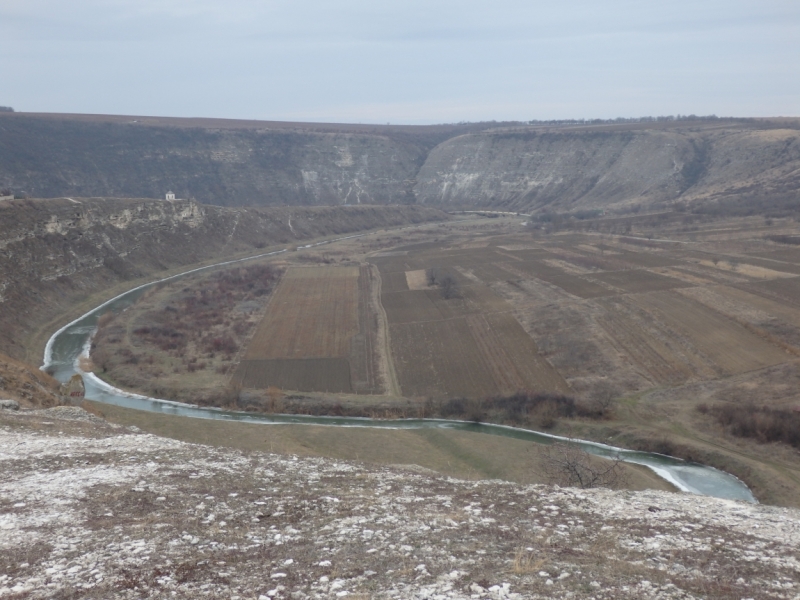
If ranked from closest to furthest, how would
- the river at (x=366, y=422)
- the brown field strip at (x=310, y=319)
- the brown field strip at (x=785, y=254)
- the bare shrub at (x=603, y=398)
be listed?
the river at (x=366, y=422) < the bare shrub at (x=603, y=398) < the brown field strip at (x=310, y=319) < the brown field strip at (x=785, y=254)

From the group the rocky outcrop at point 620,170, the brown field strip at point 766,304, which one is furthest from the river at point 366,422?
the rocky outcrop at point 620,170

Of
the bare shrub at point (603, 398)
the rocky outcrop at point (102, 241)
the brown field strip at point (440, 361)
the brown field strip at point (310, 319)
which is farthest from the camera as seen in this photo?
the rocky outcrop at point (102, 241)

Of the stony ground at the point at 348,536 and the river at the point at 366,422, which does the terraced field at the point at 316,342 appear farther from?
the stony ground at the point at 348,536

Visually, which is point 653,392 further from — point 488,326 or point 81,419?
point 81,419

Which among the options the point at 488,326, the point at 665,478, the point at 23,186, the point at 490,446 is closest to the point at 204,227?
the point at 23,186

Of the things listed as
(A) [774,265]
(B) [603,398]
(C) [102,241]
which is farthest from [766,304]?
(C) [102,241]

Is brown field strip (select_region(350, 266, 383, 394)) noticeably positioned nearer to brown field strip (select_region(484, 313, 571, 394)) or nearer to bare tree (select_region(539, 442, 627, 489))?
brown field strip (select_region(484, 313, 571, 394))

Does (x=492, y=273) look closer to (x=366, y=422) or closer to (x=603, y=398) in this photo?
(x=603, y=398)

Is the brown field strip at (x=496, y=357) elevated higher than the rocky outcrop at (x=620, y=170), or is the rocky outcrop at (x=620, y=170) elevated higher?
the rocky outcrop at (x=620, y=170)
